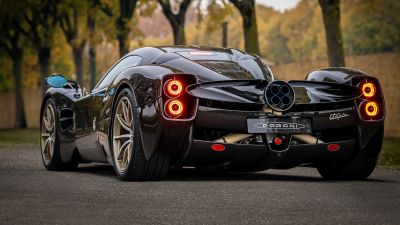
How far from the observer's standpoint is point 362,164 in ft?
31.1

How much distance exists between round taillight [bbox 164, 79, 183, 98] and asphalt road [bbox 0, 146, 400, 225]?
750mm

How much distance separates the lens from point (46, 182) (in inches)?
359

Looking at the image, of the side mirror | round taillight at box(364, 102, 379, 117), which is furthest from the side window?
round taillight at box(364, 102, 379, 117)

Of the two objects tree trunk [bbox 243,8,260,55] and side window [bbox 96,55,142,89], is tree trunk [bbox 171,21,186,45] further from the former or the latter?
side window [bbox 96,55,142,89]

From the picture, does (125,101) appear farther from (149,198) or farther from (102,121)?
(149,198)

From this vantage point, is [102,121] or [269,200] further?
[102,121]

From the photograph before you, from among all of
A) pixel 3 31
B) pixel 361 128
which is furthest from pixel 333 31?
pixel 3 31

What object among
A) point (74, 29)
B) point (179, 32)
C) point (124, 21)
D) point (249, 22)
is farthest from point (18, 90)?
point (249, 22)

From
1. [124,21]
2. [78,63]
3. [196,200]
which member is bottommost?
[78,63]

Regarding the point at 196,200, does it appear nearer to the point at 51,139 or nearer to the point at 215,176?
the point at 215,176

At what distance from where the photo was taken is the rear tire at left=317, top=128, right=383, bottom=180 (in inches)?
370

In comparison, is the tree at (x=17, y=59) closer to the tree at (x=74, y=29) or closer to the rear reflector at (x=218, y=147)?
the tree at (x=74, y=29)

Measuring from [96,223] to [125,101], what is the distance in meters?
3.42

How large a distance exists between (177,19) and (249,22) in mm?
6397
